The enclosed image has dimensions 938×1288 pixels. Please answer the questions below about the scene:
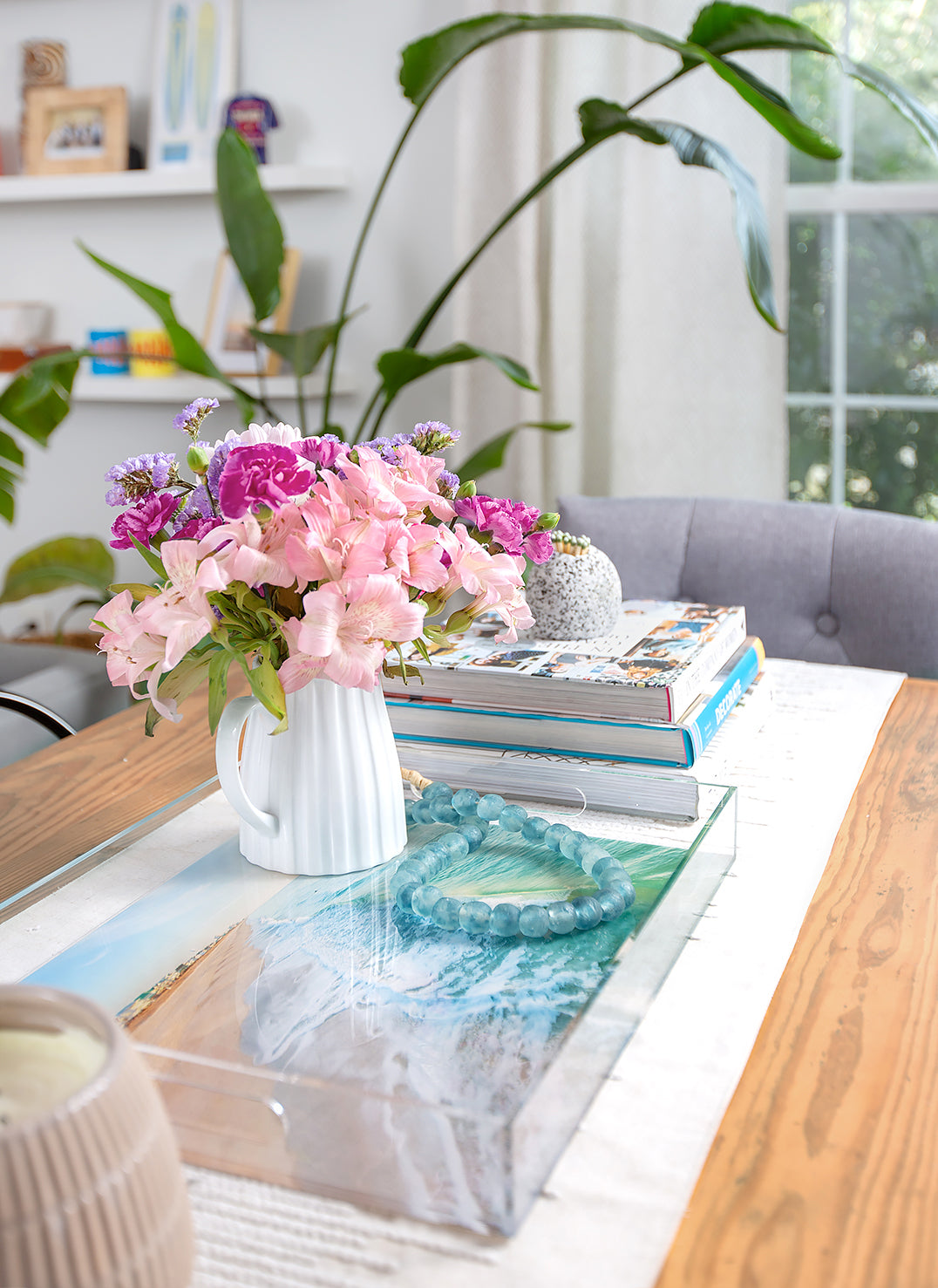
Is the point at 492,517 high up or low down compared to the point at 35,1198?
up

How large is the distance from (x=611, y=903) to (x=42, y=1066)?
0.37 metres

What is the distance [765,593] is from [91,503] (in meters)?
2.10

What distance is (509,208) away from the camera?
7.70ft

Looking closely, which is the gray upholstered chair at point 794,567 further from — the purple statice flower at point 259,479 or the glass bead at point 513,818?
the purple statice flower at point 259,479

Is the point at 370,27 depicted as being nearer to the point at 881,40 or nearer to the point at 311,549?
the point at 881,40

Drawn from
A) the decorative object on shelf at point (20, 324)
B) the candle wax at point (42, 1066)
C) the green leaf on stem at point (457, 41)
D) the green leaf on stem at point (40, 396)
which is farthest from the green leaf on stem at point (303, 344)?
the candle wax at point (42, 1066)

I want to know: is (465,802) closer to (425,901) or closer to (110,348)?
(425,901)

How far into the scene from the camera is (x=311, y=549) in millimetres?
649

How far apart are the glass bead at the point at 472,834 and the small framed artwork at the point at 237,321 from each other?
1.96 meters

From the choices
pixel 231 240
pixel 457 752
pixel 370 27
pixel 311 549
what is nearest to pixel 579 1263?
pixel 311 549

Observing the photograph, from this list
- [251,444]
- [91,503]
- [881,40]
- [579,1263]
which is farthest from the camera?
[91,503]

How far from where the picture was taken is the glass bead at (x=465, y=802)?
0.83m

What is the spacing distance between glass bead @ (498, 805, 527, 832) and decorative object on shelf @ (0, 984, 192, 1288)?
43cm

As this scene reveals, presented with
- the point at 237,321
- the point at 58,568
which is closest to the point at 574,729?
the point at 58,568
